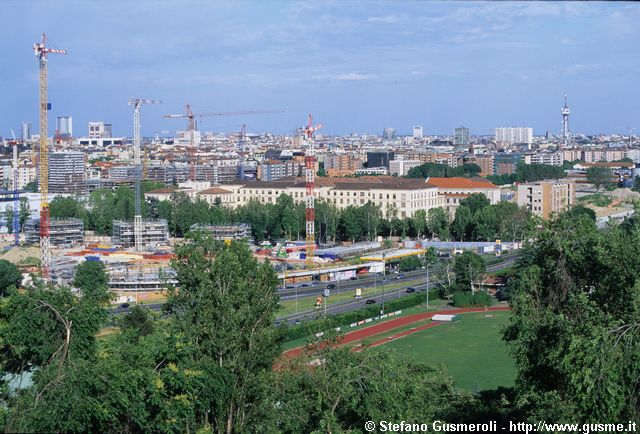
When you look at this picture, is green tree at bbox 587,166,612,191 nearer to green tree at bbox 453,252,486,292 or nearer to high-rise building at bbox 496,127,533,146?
green tree at bbox 453,252,486,292

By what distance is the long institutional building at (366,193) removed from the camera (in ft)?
110

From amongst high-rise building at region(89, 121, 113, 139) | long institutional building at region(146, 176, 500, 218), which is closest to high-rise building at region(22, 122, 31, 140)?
high-rise building at region(89, 121, 113, 139)

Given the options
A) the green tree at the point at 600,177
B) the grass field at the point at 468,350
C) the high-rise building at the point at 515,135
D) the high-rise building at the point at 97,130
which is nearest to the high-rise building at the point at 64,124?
the high-rise building at the point at 97,130

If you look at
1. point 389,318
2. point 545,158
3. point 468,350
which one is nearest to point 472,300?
point 389,318

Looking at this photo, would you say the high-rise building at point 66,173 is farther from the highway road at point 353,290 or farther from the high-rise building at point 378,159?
the highway road at point 353,290

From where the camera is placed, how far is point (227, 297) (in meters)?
8.36

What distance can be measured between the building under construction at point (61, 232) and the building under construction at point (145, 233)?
1088mm

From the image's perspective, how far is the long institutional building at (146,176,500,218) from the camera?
110 ft

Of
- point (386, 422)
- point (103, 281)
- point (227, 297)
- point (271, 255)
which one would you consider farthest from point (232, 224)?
point (386, 422)

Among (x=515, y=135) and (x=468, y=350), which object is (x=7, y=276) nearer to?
(x=468, y=350)

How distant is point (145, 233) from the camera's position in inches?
1175

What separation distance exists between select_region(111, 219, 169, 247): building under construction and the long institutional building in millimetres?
5297

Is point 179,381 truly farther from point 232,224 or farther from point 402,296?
point 232,224

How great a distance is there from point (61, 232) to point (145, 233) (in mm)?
2469
